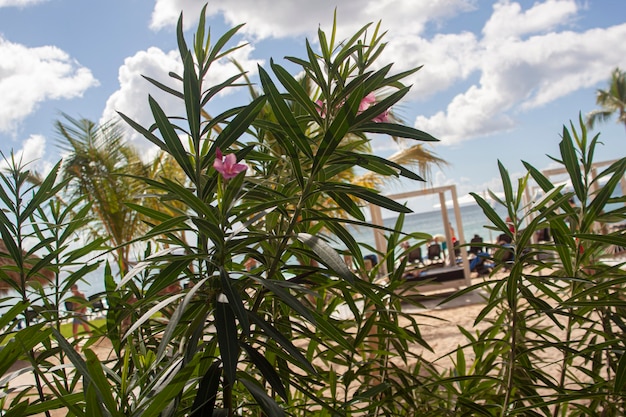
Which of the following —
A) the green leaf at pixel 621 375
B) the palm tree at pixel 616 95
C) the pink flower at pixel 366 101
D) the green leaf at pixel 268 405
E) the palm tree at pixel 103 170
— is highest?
the palm tree at pixel 616 95

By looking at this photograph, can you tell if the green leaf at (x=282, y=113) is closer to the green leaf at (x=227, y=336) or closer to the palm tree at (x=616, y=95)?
the green leaf at (x=227, y=336)

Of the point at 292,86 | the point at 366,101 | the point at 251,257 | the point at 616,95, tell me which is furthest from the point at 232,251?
the point at 616,95

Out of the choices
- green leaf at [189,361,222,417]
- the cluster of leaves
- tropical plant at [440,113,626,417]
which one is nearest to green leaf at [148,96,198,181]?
the cluster of leaves

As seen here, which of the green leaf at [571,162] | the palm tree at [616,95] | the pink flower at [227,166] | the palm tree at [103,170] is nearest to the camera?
the pink flower at [227,166]

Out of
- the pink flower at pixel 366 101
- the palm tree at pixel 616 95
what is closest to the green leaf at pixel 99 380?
the pink flower at pixel 366 101

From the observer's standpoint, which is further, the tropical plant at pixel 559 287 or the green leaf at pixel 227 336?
the tropical plant at pixel 559 287

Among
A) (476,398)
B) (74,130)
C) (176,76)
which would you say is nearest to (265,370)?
(176,76)

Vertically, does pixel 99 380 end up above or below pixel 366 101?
below

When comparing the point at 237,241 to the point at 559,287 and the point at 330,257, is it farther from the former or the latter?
the point at 559,287

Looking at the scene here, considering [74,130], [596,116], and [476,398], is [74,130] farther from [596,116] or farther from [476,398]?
[596,116]

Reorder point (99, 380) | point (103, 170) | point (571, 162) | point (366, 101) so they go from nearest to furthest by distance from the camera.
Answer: point (99, 380)
point (366, 101)
point (571, 162)
point (103, 170)

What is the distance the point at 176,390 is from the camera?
0.45m

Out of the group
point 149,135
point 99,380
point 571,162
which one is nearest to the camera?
point 99,380

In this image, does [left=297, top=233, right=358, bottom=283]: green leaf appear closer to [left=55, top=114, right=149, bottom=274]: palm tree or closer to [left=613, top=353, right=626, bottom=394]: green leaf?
[left=613, top=353, right=626, bottom=394]: green leaf
